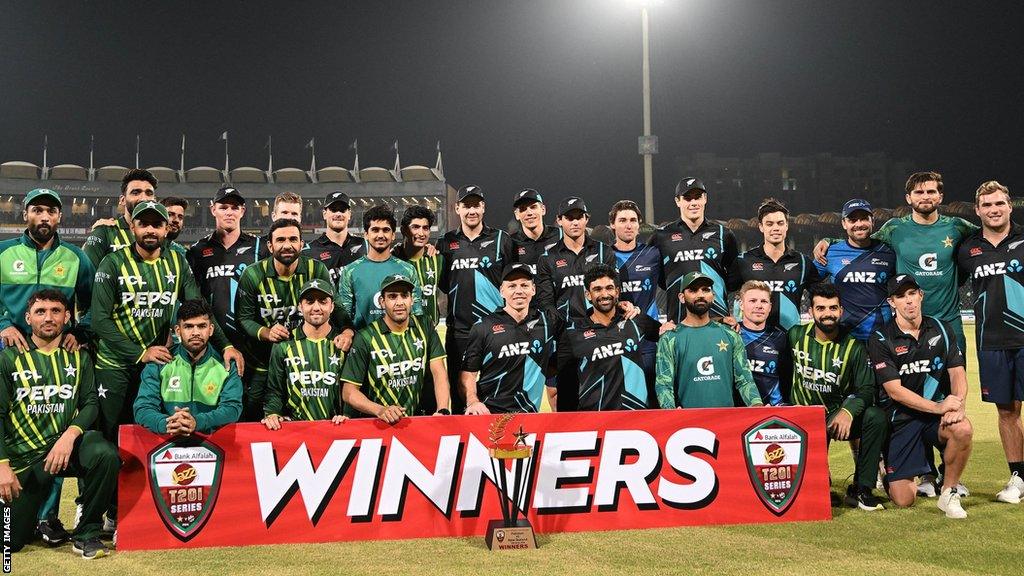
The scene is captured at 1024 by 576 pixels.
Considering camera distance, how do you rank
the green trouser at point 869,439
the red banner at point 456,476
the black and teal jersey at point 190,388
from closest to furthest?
the red banner at point 456,476
the black and teal jersey at point 190,388
the green trouser at point 869,439

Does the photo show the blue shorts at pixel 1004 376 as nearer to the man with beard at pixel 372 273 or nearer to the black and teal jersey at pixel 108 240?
the man with beard at pixel 372 273

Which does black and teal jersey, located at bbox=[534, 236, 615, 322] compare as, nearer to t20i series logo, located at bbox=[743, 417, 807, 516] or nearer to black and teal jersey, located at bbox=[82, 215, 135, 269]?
t20i series logo, located at bbox=[743, 417, 807, 516]

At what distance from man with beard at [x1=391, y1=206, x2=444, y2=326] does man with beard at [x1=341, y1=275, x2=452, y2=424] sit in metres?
1.01

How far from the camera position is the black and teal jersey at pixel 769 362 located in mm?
6883

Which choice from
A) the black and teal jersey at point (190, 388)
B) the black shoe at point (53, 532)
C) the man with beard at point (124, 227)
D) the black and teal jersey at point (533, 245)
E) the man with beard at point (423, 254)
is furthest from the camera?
the black and teal jersey at point (533, 245)

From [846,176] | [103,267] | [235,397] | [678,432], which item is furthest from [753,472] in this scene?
[846,176]

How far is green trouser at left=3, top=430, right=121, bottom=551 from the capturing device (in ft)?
17.3

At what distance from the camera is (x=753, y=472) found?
231 inches

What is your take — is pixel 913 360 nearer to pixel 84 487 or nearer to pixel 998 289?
pixel 998 289

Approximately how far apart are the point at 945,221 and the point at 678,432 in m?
3.75

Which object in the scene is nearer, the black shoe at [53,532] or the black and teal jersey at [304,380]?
the black shoe at [53,532]

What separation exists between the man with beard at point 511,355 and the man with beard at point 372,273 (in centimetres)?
76

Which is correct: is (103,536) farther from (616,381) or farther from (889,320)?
(889,320)

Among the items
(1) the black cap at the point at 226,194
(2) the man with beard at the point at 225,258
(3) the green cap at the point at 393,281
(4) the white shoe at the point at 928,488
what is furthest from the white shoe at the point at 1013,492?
(1) the black cap at the point at 226,194
